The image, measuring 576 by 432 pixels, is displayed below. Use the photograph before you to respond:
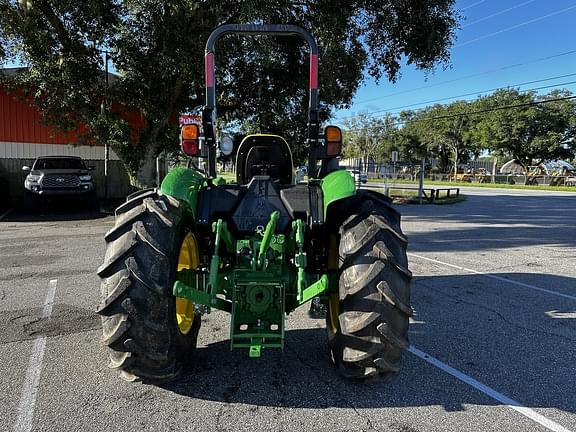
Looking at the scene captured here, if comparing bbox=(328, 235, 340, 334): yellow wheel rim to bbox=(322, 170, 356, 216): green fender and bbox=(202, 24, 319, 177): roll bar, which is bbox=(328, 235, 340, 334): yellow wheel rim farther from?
bbox=(202, 24, 319, 177): roll bar

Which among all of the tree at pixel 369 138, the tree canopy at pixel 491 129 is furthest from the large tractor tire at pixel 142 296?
the tree at pixel 369 138

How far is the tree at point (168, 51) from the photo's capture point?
1088cm

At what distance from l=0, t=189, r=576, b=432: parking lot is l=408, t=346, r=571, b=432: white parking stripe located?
0.04 ft

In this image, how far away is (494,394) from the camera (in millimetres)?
3301

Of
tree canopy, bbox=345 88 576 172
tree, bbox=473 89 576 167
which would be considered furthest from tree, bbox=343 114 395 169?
tree, bbox=473 89 576 167

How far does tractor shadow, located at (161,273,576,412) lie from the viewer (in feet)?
10.4

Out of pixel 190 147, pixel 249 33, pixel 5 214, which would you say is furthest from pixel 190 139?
pixel 5 214

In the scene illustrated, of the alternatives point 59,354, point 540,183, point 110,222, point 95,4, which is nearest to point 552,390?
point 59,354

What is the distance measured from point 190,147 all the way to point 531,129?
182 feet

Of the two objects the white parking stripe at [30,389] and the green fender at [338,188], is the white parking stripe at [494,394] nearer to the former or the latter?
the green fender at [338,188]

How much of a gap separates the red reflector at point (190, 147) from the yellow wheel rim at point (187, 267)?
0.76m

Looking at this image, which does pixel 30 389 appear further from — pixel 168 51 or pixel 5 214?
pixel 5 214

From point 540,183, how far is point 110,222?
47.2m

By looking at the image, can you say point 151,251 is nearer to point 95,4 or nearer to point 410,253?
point 410,253
